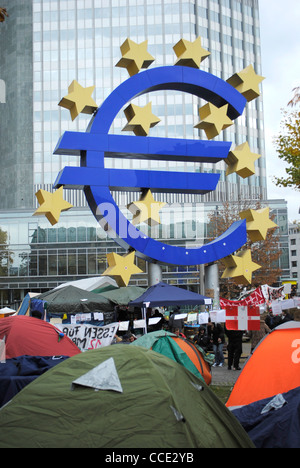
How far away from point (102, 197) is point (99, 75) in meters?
53.8

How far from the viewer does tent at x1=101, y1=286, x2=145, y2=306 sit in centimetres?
2091

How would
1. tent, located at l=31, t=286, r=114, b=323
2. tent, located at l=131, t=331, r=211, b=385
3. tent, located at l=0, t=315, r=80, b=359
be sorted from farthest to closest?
tent, located at l=31, t=286, r=114, b=323 < tent, located at l=0, t=315, r=80, b=359 < tent, located at l=131, t=331, r=211, b=385

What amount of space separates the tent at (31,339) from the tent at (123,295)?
10.1 m

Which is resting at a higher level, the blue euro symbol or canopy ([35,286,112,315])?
the blue euro symbol

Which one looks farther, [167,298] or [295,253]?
[295,253]

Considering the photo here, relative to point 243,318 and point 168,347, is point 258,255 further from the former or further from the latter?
point 168,347

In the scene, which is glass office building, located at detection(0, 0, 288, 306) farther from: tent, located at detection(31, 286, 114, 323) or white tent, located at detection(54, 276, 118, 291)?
tent, located at detection(31, 286, 114, 323)

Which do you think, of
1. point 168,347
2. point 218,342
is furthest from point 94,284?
point 168,347

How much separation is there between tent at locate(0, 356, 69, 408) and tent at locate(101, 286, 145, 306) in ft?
40.4

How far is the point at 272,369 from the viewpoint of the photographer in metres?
7.54

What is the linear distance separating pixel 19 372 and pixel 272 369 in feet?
12.3

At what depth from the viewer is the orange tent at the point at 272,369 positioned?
726 cm

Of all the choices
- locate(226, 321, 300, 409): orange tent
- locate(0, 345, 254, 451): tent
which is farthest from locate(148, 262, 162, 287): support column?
locate(0, 345, 254, 451): tent
